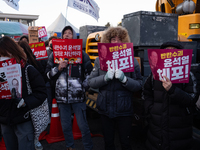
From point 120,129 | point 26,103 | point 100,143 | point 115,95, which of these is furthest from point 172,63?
point 100,143

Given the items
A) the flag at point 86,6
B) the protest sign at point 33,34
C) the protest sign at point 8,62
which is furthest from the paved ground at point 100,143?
the flag at point 86,6

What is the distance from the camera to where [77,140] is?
4.03 meters

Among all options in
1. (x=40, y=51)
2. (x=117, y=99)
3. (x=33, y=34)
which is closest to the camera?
(x=117, y=99)

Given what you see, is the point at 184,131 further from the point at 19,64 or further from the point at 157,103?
the point at 19,64

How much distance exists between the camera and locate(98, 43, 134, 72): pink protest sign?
242 centimetres

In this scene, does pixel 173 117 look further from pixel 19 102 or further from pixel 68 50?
pixel 68 50

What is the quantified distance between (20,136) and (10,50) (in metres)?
0.93

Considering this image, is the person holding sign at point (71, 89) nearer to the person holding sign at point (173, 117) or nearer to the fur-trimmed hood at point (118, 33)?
the fur-trimmed hood at point (118, 33)

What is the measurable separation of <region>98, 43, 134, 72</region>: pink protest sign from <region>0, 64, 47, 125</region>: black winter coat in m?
0.82

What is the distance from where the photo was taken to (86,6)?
8.79 metres

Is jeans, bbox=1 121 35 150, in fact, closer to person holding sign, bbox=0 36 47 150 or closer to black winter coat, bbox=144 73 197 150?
person holding sign, bbox=0 36 47 150

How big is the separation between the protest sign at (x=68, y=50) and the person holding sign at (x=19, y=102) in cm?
95

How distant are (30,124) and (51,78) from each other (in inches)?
42.7

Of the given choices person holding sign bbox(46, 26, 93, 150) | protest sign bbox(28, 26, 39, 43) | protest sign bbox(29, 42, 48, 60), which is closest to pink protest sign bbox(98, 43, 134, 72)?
person holding sign bbox(46, 26, 93, 150)
